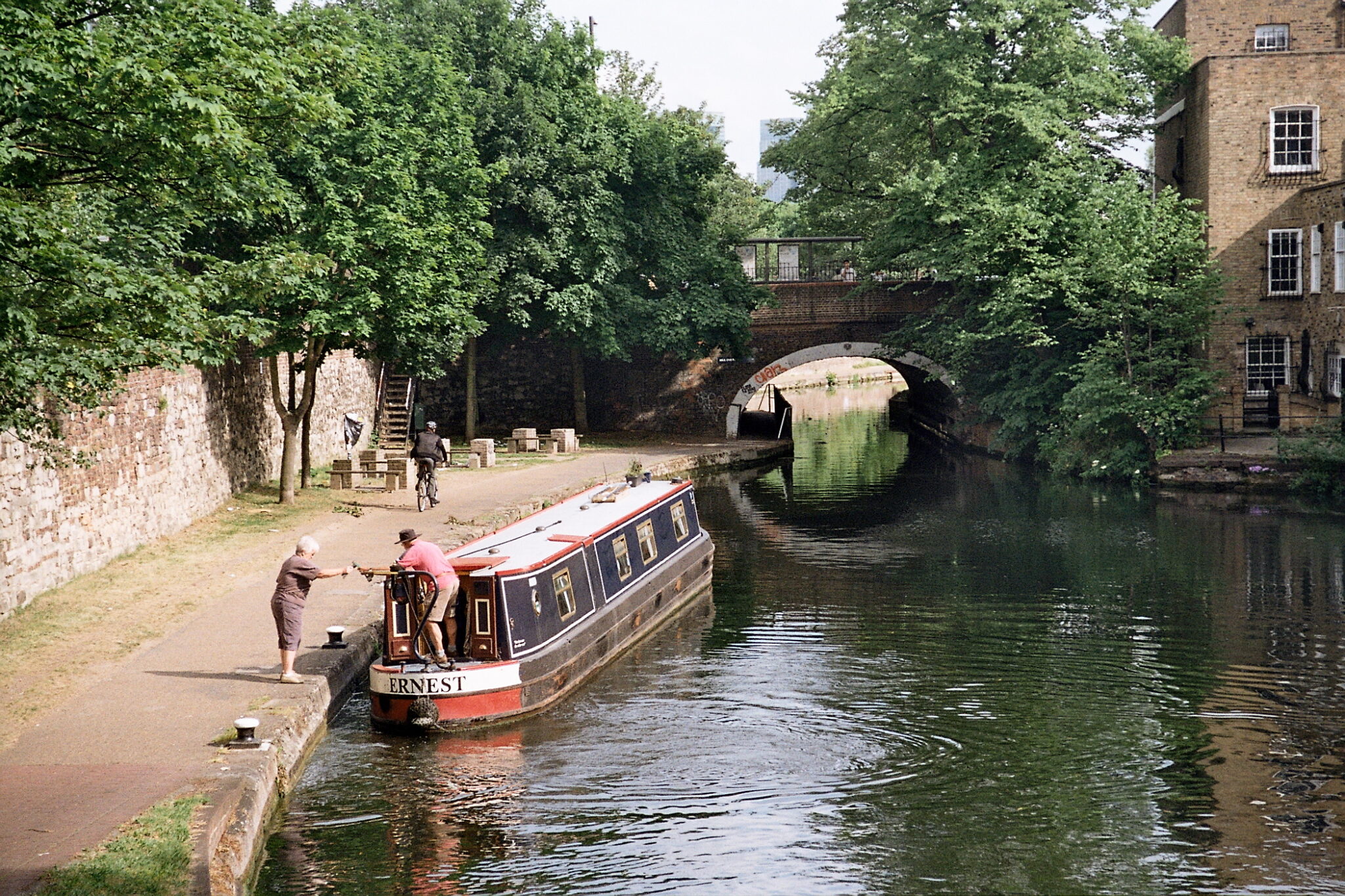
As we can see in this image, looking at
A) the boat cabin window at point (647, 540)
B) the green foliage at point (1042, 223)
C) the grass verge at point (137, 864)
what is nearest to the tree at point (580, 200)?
the green foliage at point (1042, 223)

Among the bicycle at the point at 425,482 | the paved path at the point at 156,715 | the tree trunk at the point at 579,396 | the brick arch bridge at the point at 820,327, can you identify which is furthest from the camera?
the brick arch bridge at the point at 820,327

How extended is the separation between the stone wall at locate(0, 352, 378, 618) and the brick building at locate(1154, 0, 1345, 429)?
20.6 m

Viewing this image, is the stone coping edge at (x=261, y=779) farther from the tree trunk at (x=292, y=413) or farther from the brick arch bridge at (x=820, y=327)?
the brick arch bridge at (x=820, y=327)

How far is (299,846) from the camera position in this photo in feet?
29.9

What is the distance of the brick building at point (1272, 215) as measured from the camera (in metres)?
30.6

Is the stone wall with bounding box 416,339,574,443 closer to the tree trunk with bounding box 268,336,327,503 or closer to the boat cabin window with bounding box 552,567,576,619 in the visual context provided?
the tree trunk with bounding box 268,336,327,503

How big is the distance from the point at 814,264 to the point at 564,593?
26.7 meters

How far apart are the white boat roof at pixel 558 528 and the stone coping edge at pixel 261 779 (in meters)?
1.40

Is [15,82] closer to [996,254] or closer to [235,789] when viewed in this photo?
[235,789]

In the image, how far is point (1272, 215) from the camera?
31312 mm

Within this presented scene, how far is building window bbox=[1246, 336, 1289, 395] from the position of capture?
3178 cm

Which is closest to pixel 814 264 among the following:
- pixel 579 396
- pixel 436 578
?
pixel 579 396

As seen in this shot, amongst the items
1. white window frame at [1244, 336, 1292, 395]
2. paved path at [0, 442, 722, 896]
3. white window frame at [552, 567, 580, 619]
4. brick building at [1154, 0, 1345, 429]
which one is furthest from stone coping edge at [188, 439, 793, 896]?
white window frame at [1244, 336, 1292, 395]

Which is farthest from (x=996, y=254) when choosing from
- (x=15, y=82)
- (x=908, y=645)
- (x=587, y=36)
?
(x=15, y=82)
